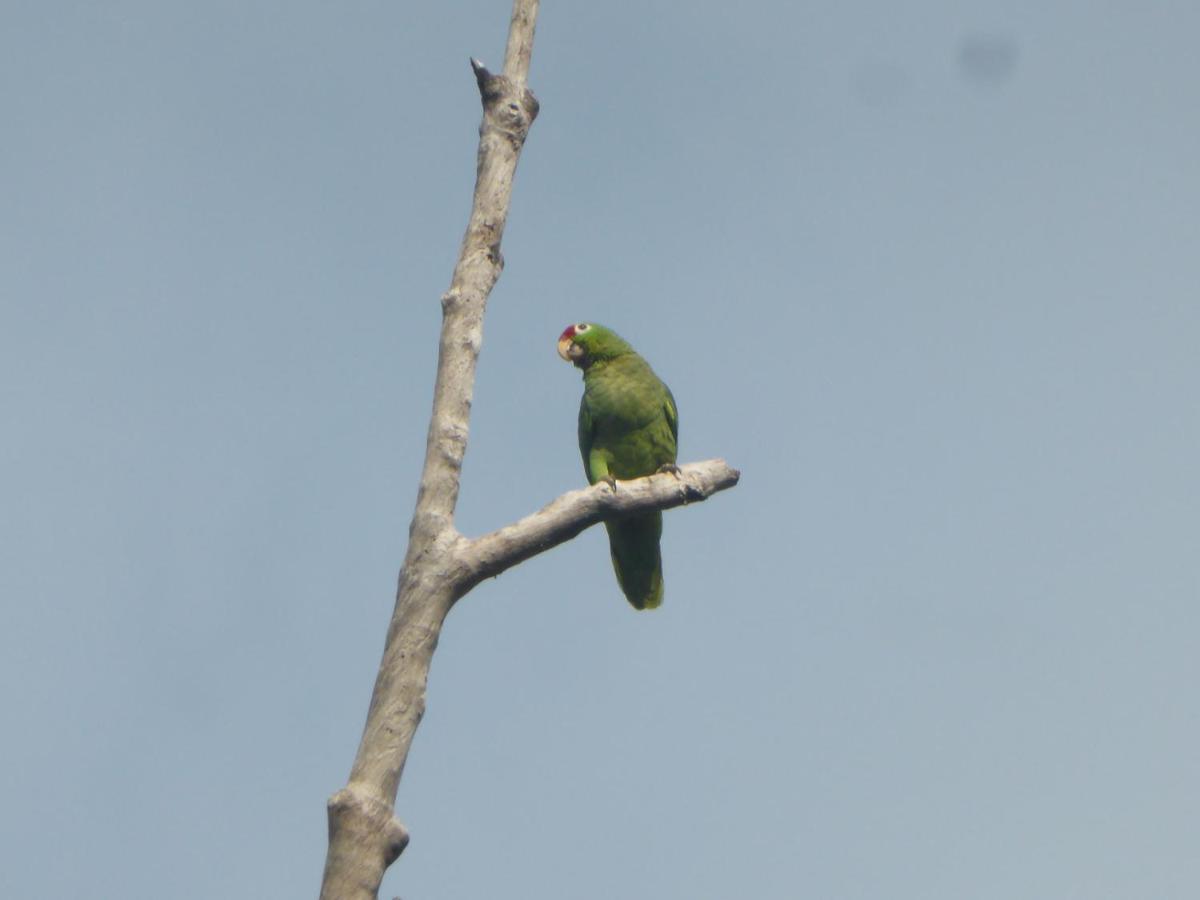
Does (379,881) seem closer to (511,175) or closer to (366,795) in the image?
(366,795)

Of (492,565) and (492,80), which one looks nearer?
(492,565)

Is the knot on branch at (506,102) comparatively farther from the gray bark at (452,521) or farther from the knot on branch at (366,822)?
the knot on branch at (366,822)

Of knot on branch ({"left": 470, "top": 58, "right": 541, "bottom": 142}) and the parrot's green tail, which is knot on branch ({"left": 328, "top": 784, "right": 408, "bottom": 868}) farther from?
the parrot's green tail

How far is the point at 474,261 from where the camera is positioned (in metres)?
5.86

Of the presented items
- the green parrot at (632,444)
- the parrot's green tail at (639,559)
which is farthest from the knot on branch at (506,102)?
the parrot's green tail at (639,559)

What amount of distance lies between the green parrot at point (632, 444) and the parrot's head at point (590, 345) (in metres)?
0.19

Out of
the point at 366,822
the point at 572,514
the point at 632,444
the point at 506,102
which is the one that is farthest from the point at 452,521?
the point at 632,444

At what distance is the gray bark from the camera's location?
4.55 meters

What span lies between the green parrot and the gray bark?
3.78 meters

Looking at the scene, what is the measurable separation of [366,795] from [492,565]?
39.6 inches

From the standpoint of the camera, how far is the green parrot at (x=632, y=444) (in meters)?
9.92

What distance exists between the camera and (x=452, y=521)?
527cm

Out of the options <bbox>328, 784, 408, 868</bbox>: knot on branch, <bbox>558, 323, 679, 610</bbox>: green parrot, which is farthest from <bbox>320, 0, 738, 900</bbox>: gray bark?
<bbox>558, 323, 679, 610</bbox>: green parrot

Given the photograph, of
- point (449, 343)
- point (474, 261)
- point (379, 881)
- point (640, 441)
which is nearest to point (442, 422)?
point (449, 343)
